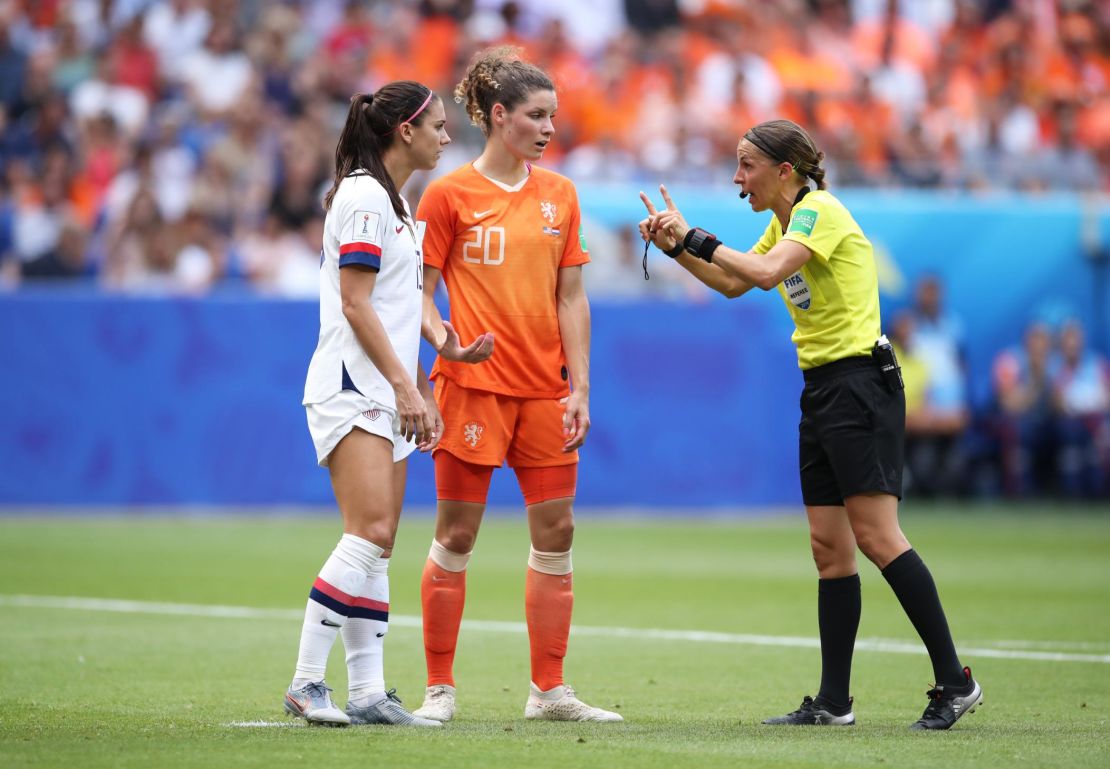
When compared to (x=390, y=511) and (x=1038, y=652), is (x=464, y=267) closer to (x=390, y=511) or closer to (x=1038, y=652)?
(x=390, y=511)

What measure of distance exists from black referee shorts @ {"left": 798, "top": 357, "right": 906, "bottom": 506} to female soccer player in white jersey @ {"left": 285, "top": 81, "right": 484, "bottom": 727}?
Result: 1.52 meters

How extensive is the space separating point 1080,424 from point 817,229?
562 inches

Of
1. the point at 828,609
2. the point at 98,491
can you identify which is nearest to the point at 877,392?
the point at 828,609

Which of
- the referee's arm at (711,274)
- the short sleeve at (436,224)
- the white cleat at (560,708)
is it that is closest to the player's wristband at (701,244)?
the referee's arm at (711,274)

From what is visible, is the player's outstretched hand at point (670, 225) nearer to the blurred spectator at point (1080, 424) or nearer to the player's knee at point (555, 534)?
the player's knee at point (555, 534)

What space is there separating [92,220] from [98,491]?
2.98 meters

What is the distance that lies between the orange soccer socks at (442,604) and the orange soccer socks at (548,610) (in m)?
0.30

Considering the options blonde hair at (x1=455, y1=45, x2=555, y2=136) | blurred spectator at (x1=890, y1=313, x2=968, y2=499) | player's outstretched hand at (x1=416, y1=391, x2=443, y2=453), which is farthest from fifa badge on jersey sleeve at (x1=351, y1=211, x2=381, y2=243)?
blurred spectator at (x1=890, y1=313, x2=968, y2=499)

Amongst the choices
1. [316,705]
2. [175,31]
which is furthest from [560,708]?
[175,31]

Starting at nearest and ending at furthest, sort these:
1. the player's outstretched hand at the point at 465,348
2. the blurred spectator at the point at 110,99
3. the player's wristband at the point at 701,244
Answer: the player's outstretched hand at the point at 465,348
the player's wristband at the point at 701,244
the blurred spectator at the point at 110,99

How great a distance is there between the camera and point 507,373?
6.91 m

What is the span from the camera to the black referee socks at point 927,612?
21.3 ft

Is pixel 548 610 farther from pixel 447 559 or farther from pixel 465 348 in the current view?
pixel 465 348

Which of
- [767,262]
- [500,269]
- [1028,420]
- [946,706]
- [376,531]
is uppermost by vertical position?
[767,262]
